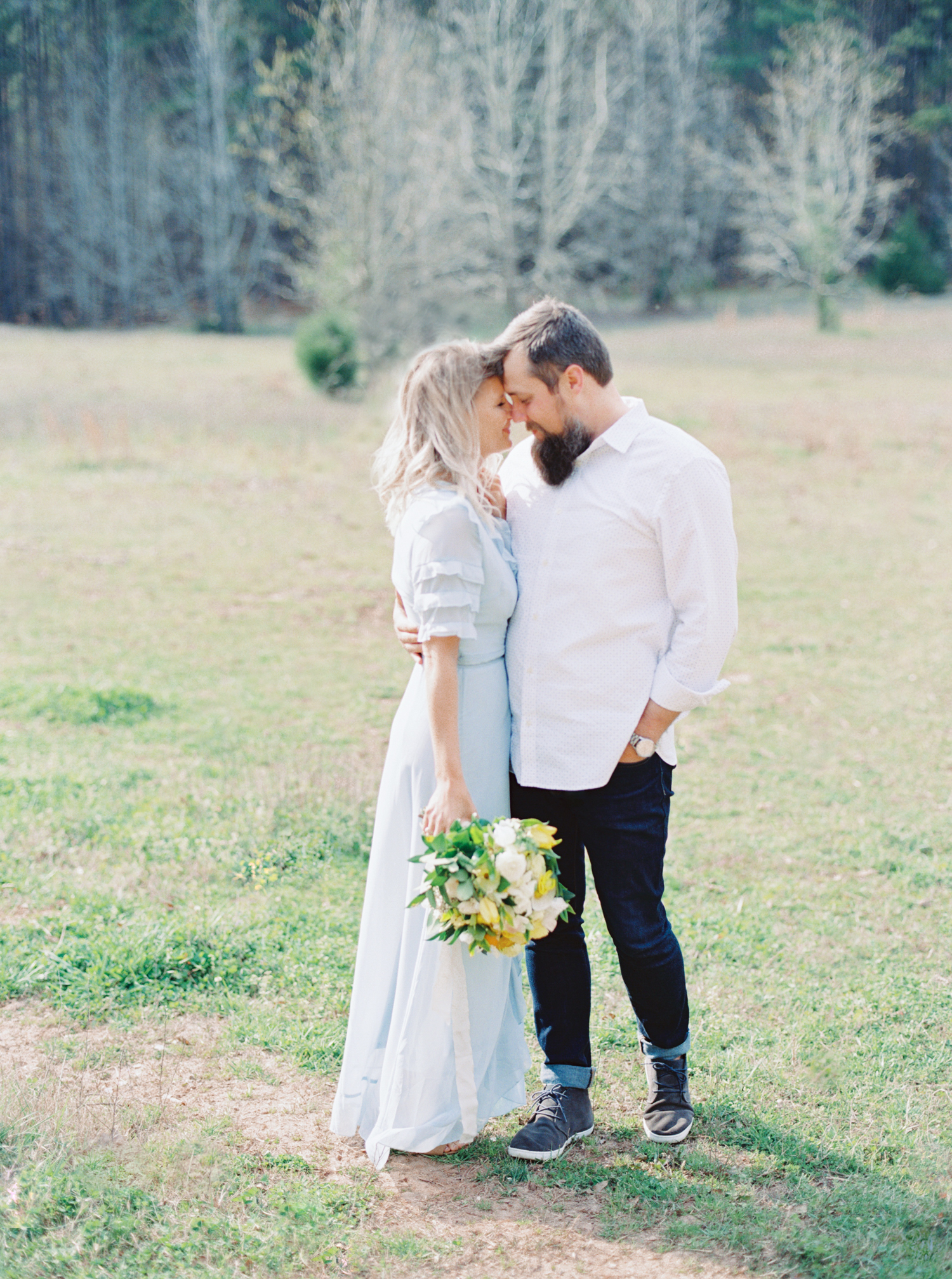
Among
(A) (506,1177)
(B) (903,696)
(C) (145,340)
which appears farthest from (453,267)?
(A) (506,1177)

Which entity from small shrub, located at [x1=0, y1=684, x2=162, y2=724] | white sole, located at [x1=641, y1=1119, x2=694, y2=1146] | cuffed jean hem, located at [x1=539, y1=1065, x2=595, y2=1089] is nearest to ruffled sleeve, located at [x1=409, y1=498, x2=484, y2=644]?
cuffed jean hem, located at [x1=539, y1=1065, x2=595, y2=1089]

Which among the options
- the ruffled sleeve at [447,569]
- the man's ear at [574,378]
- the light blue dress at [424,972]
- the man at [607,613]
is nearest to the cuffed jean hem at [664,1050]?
the man at [607,613]

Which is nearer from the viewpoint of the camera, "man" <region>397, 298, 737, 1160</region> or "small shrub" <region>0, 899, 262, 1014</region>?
"man" <region>397, 298, 737, 1160</region>

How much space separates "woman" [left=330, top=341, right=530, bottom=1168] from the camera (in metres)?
2.73

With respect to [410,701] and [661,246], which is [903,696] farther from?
[661,246]

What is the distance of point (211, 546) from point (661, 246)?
36455 mm

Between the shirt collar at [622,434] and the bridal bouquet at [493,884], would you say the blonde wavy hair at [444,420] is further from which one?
the bridal bouquet at [493,884]

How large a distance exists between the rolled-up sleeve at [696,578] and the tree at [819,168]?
3201cm

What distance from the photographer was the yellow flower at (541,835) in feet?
8.89

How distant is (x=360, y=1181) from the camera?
294 cm

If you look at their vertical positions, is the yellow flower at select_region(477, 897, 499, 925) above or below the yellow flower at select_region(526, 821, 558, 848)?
below

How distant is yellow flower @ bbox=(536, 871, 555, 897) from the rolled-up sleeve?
510 mm

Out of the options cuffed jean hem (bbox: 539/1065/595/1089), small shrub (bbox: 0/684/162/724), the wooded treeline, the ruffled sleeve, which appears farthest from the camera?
the wooded treeline

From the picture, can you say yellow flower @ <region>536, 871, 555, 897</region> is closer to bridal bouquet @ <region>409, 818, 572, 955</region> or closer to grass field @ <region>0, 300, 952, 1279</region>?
bridal bouquet @ <region>409, 818, 572, 955</region>
